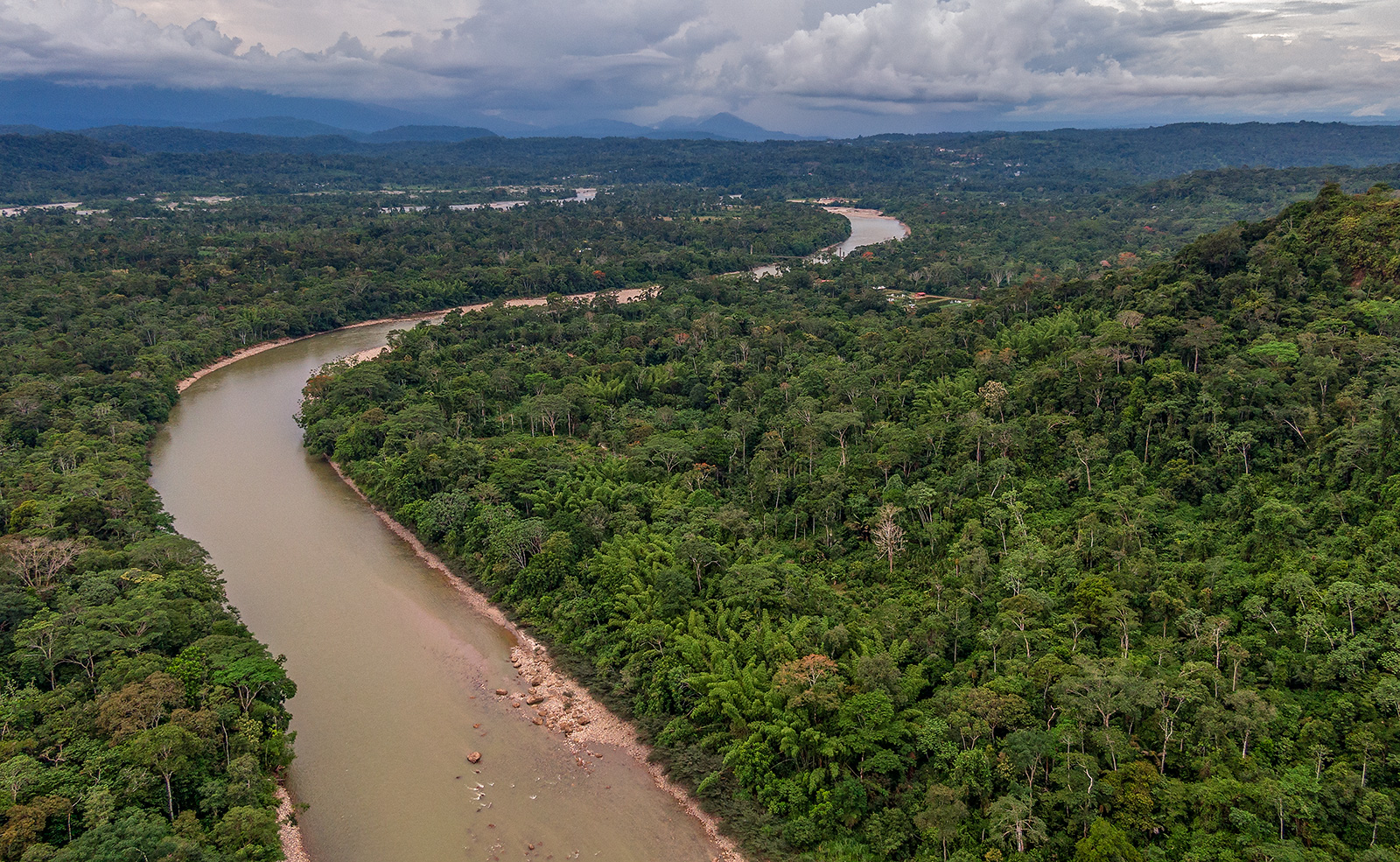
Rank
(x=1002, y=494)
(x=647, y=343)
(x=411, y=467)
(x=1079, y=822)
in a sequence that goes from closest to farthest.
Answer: (x=1079, y=822)
(x=1002, y=494)
(x=411, y=467)
(x=647, y=343)

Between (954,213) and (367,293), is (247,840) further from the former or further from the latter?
(954,213)

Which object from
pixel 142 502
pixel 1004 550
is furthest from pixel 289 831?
pixel 1004 550

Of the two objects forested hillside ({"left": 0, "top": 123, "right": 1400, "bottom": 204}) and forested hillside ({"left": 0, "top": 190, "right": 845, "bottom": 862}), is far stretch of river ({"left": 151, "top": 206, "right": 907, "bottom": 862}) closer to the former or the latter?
forested hillside ({"left": 0, "top": 190, "right": 845, "bottom": 862})

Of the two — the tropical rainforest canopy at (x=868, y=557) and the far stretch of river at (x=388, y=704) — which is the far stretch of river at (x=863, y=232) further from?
the far stretch of river at (x=388, y=704)

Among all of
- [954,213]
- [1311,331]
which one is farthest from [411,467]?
[954,213]

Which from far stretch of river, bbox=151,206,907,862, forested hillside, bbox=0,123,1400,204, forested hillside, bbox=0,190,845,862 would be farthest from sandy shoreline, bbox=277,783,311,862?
forested hillside, bbox=0,123,1400,204
